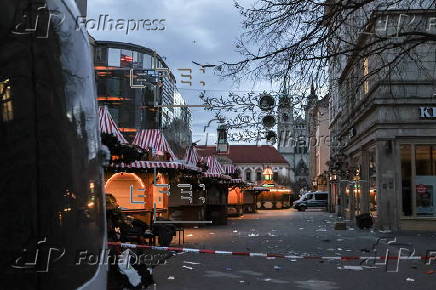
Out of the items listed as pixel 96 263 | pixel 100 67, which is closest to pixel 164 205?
pixel 96 263

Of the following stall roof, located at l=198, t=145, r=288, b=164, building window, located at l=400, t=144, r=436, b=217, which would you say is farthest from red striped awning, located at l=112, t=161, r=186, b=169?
stall roof, located at l=198, t=145, r=288, b=164

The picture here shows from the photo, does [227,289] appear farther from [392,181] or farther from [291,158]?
[291,158]

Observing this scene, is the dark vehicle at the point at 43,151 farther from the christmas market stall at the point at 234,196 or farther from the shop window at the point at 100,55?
the christmas market stall at the point at 234,196

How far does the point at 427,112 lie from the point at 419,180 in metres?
3.22

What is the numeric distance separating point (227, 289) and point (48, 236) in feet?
24.2

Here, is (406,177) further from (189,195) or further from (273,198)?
(273,198)

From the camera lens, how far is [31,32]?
2.56m

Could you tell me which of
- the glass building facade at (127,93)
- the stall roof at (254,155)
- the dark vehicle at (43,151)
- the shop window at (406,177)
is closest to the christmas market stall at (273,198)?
the glass building facade at (127,93)

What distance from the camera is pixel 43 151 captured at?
253 cm

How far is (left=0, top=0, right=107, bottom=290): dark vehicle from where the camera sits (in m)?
2.39

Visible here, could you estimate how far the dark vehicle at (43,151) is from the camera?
7.84ft

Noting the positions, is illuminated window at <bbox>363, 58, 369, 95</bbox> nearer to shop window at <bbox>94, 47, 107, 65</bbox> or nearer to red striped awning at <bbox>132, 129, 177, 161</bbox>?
red striped awning at <bbox>132, 129, 177, 161</bbox>

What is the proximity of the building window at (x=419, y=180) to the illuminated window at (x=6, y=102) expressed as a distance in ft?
77.3

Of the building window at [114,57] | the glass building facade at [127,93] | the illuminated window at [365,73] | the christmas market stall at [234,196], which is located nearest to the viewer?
the illuminated window at [365,73]
